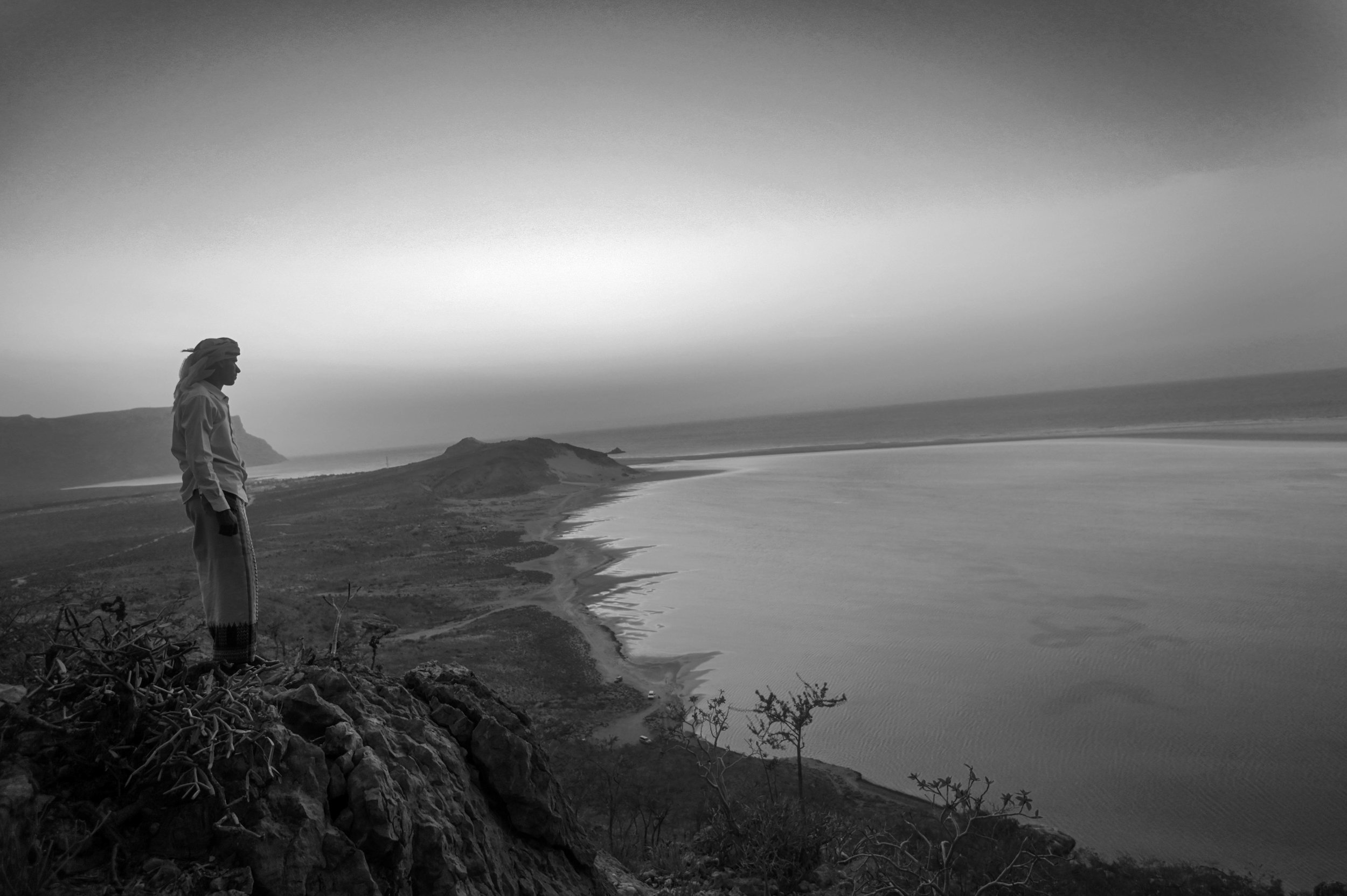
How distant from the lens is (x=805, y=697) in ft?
24.5

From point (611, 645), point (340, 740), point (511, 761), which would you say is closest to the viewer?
point (340, 740)

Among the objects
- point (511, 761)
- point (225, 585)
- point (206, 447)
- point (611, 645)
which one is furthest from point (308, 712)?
point (611, 645)

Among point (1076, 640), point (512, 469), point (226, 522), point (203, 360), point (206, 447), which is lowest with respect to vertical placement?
point (1076, 640)

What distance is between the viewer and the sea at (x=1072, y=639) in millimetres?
6512

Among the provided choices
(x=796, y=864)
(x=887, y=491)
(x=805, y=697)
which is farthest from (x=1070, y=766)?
(x=887, y=491)

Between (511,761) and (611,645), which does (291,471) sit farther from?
(511,761)

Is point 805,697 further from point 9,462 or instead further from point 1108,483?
point 9,462

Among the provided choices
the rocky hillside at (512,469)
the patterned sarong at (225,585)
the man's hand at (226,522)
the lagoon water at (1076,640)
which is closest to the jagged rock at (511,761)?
the patterned sarong at (225,585)

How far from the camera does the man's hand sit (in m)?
3.51

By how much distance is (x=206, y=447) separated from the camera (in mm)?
3545

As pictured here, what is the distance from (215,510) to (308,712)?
4.44 ft

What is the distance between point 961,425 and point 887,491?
6285 centimetres

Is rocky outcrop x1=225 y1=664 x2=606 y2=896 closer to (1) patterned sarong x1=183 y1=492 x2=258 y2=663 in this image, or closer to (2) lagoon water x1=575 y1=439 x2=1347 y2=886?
(1) patterned sarong x1=183 y1=492 x2=258 y2=663

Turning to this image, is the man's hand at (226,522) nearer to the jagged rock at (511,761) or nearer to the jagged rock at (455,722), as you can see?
the jagged rock at (511,761)
